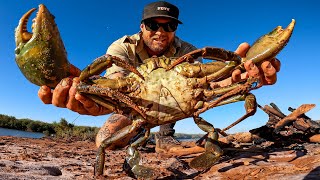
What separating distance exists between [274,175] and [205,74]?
→ 5.68 ft

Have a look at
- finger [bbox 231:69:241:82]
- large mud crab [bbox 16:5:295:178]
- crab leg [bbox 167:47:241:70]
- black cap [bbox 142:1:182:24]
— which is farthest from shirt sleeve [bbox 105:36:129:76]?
finger [bbox 231:69:241:82]

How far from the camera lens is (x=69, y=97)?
4.75m

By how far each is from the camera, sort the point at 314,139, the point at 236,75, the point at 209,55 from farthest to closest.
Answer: the point at 314,139
the point at 236,75
the point at 209,55

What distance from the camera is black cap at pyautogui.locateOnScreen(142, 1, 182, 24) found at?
6805mm

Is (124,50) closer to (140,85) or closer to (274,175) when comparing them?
(140,85)

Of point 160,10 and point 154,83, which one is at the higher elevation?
point 160,10

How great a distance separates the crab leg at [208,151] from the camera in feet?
14.0

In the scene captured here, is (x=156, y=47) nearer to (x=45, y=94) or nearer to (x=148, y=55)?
(x=148, y=55)

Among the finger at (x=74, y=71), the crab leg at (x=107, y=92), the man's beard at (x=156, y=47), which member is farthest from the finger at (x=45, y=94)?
the man's beard at (x=156, y=47)

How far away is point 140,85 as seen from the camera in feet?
15.6

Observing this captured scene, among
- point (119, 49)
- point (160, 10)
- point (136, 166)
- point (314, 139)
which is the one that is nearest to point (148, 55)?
point (119, 49)

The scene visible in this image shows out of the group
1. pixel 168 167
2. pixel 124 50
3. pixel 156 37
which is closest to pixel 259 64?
pixel 168 167

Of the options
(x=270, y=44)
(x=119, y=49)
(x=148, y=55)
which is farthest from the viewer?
(x=148, y=55)

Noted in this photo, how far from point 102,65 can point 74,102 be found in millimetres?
868
